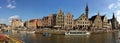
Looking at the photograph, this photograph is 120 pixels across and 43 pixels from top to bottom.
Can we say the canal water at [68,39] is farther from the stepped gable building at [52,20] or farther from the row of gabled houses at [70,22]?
the stepped gable building at [52,20]

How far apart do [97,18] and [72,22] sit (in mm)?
24170

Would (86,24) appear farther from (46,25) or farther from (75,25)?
(46,25)

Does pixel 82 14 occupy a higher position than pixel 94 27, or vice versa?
pixel 82 14

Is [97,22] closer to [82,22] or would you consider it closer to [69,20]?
Answer: [82,22]

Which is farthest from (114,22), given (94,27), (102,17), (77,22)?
(77,22)

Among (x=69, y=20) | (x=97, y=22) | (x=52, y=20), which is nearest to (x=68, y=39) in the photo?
(x=69, y=20)

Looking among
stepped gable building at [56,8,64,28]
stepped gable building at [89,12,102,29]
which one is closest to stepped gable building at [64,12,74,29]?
stepped gable building at [56,8,64,28]

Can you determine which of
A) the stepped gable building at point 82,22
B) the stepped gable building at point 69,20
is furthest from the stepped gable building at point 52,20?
the stepped gable building at point 82,22

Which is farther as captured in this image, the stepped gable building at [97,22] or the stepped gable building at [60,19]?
the stepped gable building at [97,22]

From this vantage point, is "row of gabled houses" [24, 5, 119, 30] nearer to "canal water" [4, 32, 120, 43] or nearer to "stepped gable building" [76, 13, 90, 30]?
"stepped gable building" [76, 13, 90, 30]

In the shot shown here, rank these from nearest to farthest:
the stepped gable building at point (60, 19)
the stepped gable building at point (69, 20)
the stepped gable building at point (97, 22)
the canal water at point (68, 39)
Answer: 1. the canal water at point (68, 39)
2. the stepped gable building at point (69, 20)
3. the stepped gable building at point (60, 19)
4. the stepped gable building at point (97, 22)

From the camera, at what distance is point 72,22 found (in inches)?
5276

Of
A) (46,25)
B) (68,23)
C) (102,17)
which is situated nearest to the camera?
(68,23)

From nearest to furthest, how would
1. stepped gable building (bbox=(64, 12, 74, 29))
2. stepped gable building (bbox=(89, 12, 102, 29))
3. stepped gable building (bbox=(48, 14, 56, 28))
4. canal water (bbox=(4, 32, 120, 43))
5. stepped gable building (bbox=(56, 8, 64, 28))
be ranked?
1. canal water (bbox=(4, 32, 120, 43))
2. stepped gable building (bbox=(64, 12, 74, 29))
3. stepped gable building (bbox=(56, 8, 64, 28))
4. stepped gable building (bbox=(48, 14, 56, 28))
5. stepped gable building (bbox=(89, 12, 102, 29))
